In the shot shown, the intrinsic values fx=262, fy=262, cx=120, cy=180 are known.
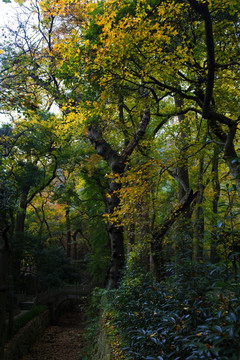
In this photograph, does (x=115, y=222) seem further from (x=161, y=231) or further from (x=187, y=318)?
(x=187, y=318)

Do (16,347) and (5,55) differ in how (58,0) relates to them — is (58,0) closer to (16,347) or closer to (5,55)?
(5,55)

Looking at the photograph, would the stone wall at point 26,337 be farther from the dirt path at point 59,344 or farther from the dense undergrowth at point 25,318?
the dirt path at point 59,344

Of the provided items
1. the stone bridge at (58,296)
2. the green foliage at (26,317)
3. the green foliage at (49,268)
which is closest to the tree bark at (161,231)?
the green foliage at (26,317)

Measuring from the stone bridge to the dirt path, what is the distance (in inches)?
40.5

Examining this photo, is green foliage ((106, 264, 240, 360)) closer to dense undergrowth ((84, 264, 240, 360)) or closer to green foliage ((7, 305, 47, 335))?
dense undergrowth ((84, 264, 240, 360))

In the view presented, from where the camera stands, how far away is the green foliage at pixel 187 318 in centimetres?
181

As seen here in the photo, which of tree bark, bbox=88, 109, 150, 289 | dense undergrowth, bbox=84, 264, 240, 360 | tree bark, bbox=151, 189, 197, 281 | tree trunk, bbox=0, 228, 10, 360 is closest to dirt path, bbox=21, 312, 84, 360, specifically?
tree trunk, bbox=0, 228, 10, 360

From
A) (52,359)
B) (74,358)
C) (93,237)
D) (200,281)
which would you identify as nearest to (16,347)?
(52,359)

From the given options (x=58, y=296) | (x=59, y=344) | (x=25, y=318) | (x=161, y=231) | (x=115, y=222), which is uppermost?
(x=115, y=222)

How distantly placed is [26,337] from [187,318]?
1118 centimetres

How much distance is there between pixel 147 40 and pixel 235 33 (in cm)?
170

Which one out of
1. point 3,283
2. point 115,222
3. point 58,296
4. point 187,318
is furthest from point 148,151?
point 58,296

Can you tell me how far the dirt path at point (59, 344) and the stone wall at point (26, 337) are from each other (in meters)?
0.29

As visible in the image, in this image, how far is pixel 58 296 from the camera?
16984mm
